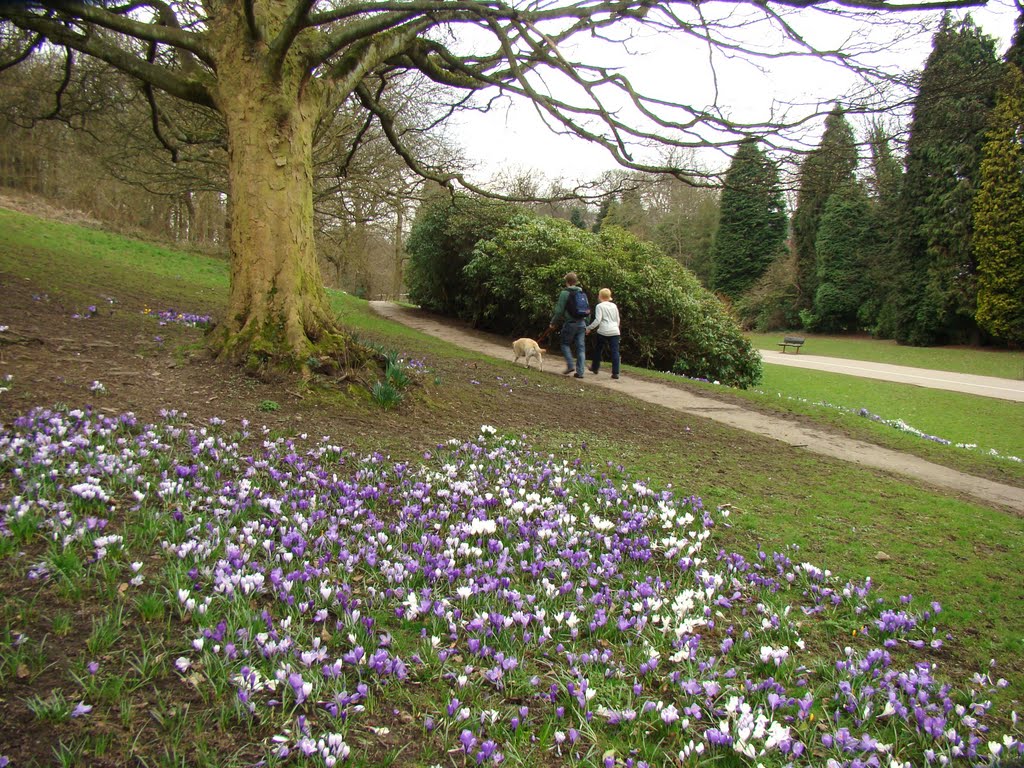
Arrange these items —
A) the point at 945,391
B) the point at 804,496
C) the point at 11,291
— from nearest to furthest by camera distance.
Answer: the point at 804,496
the point at 11,291
the point at 945,391

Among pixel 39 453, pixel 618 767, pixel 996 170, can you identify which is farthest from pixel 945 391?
pixel 39 453

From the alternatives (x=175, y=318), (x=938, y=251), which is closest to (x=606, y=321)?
(x=175, y=318)

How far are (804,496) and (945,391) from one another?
15.7 meters

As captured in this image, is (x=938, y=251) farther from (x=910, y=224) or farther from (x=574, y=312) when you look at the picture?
(x=574, y=312)

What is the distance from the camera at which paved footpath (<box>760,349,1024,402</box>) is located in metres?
18.0

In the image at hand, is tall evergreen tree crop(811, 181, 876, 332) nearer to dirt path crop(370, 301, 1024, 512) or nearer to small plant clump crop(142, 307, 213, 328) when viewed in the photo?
dirt path crop(370, 301, 1024, 512)

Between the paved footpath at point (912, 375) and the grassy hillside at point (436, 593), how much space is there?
15.6 m

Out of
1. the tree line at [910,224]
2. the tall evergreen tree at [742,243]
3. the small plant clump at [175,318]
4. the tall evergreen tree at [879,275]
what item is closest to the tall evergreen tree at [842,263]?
the tree line at [910,224]

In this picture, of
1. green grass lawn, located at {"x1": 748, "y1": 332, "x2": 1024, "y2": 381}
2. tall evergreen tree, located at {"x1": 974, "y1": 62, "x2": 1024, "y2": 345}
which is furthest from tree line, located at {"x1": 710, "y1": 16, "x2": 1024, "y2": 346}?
green grass lawn, located at {"x1": 748, "y1": 332, "x2": 1024, "y2": 381}

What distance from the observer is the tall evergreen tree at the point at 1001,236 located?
25469 mm

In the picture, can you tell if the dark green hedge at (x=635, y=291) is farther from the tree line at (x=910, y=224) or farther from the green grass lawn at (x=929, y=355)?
the green grass lawn at (x=929, y=355)

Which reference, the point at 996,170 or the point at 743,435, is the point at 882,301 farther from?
the point at 743,435

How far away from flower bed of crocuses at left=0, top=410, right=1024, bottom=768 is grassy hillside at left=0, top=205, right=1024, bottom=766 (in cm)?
2

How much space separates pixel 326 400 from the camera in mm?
6008
